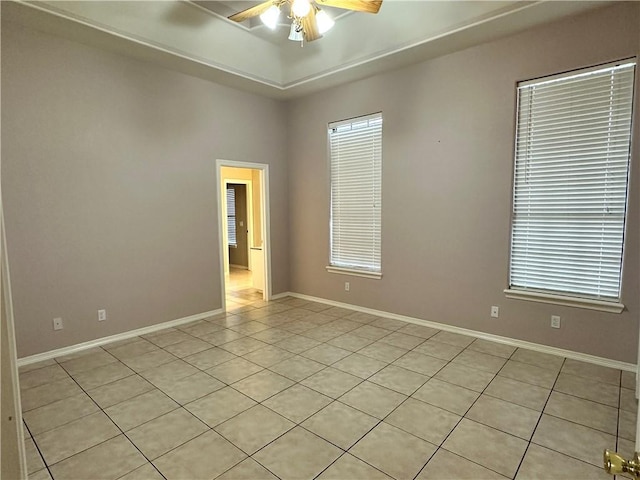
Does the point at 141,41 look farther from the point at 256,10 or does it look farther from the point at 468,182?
the point at 468,182

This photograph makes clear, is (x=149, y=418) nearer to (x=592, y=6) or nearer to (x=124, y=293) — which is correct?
(x=124, y=293)

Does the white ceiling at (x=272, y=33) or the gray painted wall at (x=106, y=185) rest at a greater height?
the white ceiling at (x=272, y=33)

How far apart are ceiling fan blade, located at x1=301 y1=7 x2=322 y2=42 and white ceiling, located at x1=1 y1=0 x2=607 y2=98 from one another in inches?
38.1

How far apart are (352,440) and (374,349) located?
1487 mm

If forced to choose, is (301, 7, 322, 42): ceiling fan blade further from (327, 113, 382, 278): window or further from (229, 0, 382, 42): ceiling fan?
(327, 113, 382, 278): window

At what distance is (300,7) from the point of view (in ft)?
8.80

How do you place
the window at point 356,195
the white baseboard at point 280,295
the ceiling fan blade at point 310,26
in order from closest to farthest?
1. the ceiling fan blade at point 310,26
2. the window at point 356,195
3. the white baseboard at point 280,295

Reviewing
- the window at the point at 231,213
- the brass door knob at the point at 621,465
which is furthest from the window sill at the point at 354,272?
the window at the point at 231,213

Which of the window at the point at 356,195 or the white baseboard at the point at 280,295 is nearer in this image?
the window at the point at 356,195

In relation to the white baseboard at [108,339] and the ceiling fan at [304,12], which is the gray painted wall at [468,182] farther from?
the white baseboard at [108,339]

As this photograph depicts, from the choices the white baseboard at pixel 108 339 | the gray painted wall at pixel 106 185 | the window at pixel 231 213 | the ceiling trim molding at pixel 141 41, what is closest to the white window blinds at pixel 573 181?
the ceiling trim molding at pixel 141 41

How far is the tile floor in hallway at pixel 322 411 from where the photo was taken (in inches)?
80.7

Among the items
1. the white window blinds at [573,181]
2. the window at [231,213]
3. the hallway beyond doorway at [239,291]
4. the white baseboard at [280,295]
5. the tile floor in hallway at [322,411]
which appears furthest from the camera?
the window at [231,213]

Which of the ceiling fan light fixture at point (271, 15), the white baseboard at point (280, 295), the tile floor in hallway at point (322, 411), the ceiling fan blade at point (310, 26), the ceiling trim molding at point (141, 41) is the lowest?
the tile floor in hallway at point (322, 411)
